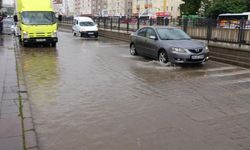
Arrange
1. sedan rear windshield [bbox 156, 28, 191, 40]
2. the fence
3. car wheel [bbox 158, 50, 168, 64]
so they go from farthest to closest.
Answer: the fence, sedan rear windshield [bbox 156, 28, 191, 40], car wheel [bbox 158, 50, 168, 64]

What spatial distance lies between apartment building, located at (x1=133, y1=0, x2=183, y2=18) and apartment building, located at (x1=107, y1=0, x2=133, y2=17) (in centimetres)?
621

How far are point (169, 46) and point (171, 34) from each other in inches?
51.5

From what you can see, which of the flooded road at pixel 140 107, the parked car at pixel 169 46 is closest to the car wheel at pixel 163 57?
the parked car at pixel 169 46

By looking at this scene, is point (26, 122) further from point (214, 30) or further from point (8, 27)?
point (8, 27)

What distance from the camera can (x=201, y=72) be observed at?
1192cm

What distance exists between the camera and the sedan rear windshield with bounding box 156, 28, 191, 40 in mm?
13828

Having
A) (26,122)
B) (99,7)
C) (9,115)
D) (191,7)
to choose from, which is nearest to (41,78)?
(9,115)

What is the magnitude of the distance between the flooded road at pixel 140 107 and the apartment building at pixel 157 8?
69222 mm

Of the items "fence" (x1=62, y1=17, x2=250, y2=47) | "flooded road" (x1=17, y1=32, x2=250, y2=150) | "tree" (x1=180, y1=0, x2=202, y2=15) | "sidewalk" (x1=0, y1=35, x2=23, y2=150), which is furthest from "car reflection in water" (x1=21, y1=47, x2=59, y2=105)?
"tree" (x1=180, y1=0, x2=202, y2=15)

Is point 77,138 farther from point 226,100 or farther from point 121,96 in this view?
point 226,100

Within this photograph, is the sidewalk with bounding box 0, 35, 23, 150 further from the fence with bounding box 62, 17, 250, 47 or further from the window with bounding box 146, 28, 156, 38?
the fence with bounding box 62, 17, 250, 47

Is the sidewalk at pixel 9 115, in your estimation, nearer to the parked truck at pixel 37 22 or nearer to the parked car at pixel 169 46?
the parked car at pixel 169 46

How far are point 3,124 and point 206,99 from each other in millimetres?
4413

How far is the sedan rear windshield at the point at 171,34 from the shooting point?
13.8 meters
